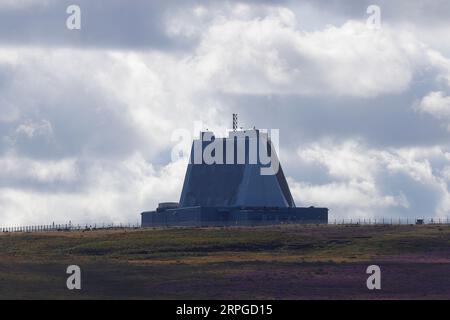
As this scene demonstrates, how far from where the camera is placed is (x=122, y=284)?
9869 cm

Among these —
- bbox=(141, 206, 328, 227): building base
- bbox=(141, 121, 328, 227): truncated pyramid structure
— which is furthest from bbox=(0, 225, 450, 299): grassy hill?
bbox=(141, 121, 328, 227): truncated pyramid structure

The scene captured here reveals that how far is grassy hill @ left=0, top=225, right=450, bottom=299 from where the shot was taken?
3757 inches

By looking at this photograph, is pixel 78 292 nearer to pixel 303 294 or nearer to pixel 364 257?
pixel 303 294

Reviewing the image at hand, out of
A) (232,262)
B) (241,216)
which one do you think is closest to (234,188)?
(241,216)

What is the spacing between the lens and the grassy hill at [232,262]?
3757 inches

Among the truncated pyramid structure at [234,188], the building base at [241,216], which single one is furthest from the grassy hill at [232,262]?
the truncated pyramid structure at [234,188]

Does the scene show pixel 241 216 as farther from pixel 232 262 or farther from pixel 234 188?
pixel 232 262

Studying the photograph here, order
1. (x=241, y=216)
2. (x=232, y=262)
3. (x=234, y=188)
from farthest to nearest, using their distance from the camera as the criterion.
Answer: (x=234, y=188), (x=241, y=216), (x=232, y=262)

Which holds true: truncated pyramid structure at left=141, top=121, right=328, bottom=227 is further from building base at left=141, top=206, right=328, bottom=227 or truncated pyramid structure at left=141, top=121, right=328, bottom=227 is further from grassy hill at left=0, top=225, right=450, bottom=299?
grassy hill at left=0, top=225, right=450, bottom=299

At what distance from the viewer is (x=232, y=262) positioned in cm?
11594

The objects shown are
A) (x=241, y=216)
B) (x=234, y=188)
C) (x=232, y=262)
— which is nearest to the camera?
(x=232, y=262)

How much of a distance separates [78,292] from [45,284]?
18.2 ft
